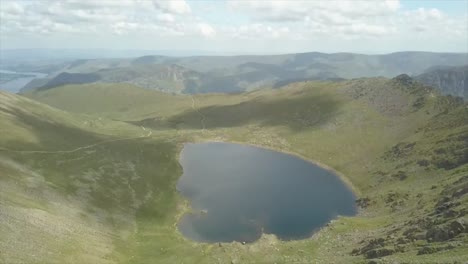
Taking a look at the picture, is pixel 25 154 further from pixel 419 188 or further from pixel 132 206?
pixel 419 188

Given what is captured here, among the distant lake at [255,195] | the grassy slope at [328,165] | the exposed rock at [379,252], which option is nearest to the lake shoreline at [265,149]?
the distant lake at [255,195]

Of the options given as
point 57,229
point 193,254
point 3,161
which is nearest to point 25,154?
point 3,161

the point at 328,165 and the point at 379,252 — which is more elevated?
the point at 379,252

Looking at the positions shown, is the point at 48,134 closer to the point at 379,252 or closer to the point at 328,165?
the point at 328,165

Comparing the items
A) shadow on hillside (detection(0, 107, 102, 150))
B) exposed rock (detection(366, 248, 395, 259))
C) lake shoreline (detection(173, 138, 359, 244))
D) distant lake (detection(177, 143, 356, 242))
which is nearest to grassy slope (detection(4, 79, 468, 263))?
exposed rock (detection(366, 248, 395, 259))

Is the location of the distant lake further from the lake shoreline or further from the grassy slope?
the grassy slope

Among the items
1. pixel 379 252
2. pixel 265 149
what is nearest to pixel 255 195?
pixel 265 149

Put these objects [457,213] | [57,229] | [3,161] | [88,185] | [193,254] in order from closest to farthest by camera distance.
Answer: [457,213] < [57,229] < [193,254] < [3,161] < [88,185]

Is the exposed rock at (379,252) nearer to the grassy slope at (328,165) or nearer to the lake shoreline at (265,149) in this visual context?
the grassy slope at (328,165)
